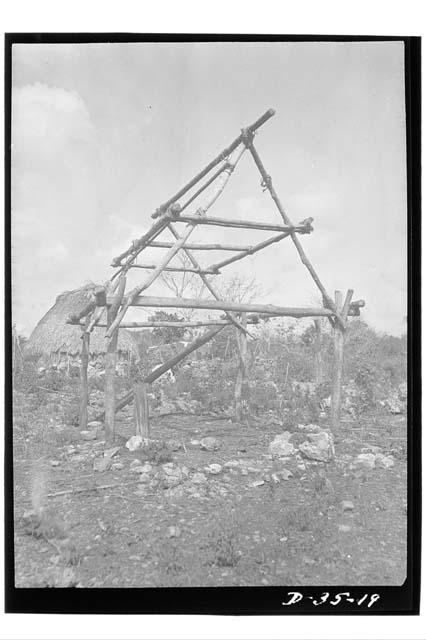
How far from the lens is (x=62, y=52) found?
13.5ft

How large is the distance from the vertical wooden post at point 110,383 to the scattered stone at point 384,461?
1956mm

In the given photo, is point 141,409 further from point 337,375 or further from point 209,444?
point 337,375

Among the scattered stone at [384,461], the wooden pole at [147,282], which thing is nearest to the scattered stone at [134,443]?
the wooden pole at [147,282]

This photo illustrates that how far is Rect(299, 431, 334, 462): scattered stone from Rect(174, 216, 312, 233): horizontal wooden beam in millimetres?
1518

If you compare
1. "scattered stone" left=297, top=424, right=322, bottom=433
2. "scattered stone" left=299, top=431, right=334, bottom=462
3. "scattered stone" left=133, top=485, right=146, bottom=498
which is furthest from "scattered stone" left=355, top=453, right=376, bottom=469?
"scattered stone" left=133, top=485, right=146, bottom=498

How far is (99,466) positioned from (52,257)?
152 cm

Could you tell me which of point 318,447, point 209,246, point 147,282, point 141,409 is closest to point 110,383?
point 141,409

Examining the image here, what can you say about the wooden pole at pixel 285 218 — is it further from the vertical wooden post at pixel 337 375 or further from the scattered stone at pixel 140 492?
the scattered stone at pixel 140 492

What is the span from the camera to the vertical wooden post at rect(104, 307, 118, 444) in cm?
402

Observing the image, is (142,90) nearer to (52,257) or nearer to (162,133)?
(162,133)

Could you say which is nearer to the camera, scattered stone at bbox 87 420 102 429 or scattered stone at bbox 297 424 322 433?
scattered stone at bbox 87 420 102 429

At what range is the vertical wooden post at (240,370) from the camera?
13.6 ft

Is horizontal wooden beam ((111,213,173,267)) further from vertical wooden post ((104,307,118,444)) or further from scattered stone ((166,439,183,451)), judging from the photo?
scattered stone ((166,439,183,451))

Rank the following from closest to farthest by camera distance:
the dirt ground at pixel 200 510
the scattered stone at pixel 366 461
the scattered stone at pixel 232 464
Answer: the dirt ground at pixel 200 510 → the scattered stone at pixel 232 464 → the scattered stone at pixel 366 461
